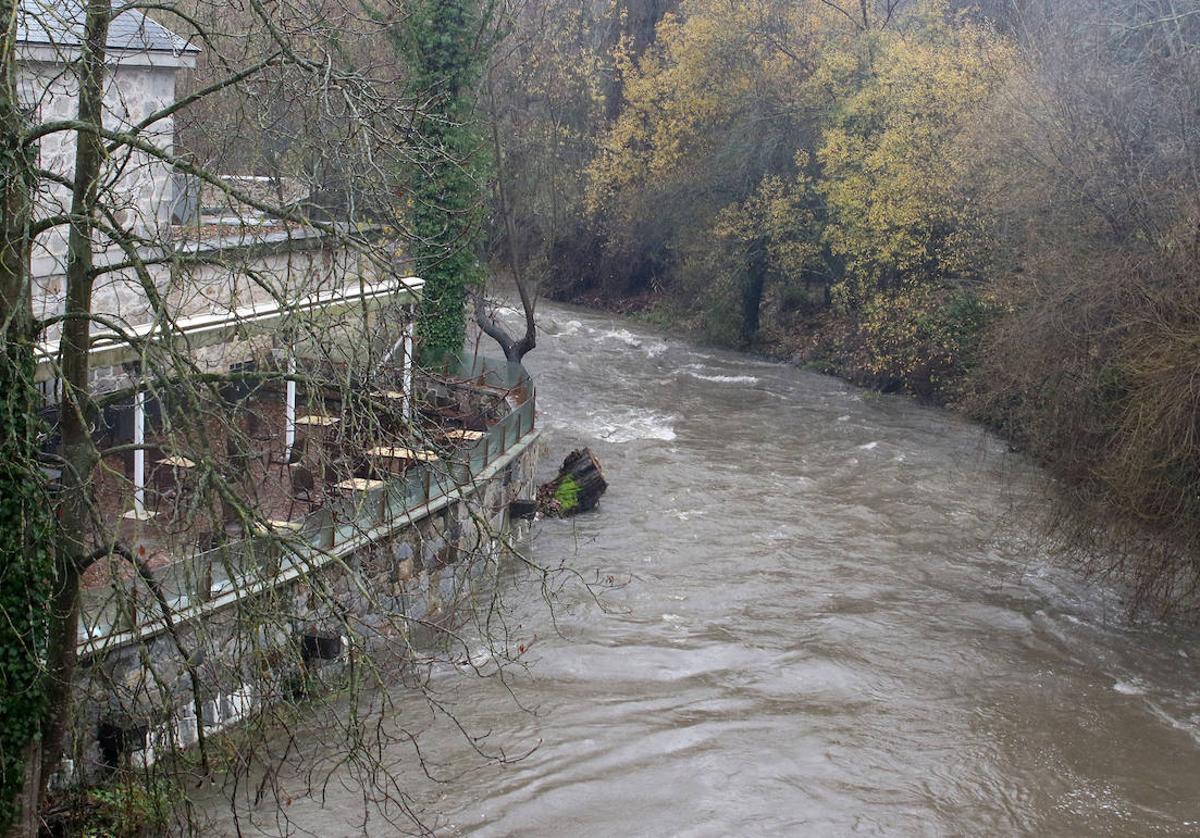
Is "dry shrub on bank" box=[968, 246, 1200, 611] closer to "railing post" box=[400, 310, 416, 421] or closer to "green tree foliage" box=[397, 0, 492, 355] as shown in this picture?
"railing post" box=[400, 310, 416, 421]

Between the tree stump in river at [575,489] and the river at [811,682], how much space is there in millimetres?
399

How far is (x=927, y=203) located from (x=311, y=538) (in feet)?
69.6

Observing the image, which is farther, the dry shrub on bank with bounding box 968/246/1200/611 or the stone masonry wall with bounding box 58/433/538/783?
the dry shrub on bank with bounding box 968/246/1200/611

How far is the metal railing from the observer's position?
24.6 feet

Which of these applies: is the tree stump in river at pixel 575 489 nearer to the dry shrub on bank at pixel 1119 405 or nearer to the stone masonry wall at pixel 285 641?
the stone masonry wall at pixel 285 641

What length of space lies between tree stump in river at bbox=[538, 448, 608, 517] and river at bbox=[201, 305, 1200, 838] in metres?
0.40

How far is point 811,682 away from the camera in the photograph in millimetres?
13898

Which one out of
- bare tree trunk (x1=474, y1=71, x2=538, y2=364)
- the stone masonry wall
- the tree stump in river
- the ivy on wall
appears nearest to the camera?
the stone masonry wall

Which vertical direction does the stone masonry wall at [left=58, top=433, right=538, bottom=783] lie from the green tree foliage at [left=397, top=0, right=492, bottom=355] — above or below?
below

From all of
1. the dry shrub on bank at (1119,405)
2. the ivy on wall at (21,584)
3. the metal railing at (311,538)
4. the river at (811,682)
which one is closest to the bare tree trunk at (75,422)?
the ivy on wall at (21,584)

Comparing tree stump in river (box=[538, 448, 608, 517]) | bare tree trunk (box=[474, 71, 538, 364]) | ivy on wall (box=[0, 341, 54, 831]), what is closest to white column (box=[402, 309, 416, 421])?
ivy on wall (box=[0, 341, 54, 831])

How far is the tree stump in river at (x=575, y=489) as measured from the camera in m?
20.1

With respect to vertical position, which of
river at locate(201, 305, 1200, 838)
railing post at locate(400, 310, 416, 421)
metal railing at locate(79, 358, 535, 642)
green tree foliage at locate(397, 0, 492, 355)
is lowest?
river at locate(201, 305, 1200, 838)

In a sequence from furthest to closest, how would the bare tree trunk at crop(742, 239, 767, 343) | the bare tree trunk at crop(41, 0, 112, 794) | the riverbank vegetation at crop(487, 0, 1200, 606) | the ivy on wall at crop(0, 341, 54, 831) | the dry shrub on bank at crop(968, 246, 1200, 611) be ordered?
the bare tree trunk at crop(742, 239, 767, 343)
the riverbank vegetation at crop(487, 0, 1200, 606)
the dry shrub on bank at crop(968, 246, 1200, 611)
the bare tree trunk at crop(41, 0, 112, 794)
the ivy on wall at crop(0, 341, 54, 831)
